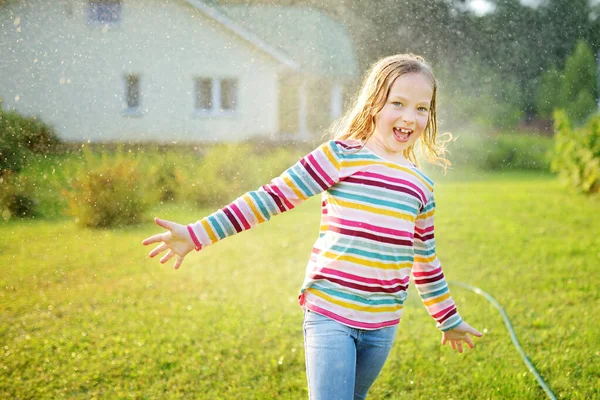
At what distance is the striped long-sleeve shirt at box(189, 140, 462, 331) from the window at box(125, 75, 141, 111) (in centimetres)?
179

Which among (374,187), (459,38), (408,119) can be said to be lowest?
(374,187)

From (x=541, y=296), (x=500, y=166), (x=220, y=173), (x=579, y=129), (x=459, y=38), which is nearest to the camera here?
(x=541, y=296)

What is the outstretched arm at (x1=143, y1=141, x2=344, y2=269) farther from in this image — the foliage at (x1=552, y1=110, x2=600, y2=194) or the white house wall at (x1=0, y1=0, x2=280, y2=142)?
the foliage at (x1=552, y1=110, x2=600, y2=194)

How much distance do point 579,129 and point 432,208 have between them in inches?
263

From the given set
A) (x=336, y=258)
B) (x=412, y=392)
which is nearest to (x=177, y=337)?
(x=412, y=392)

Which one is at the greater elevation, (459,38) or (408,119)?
(459,38)

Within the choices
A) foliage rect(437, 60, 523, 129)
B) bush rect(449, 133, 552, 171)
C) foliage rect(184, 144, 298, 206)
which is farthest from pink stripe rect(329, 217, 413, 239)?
bush rect(449, 133, 552, 171)

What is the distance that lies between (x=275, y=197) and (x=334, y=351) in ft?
1.24

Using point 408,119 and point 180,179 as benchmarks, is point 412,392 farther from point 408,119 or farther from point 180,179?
point 180,179

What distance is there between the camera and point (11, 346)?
2.83 meters

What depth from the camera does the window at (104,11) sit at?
2.64 meters

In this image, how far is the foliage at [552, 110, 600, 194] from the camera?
23.0 feet

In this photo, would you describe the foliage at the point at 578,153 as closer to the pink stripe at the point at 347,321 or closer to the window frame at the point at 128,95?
the window frame at the point at 128,95

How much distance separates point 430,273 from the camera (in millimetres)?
1741
